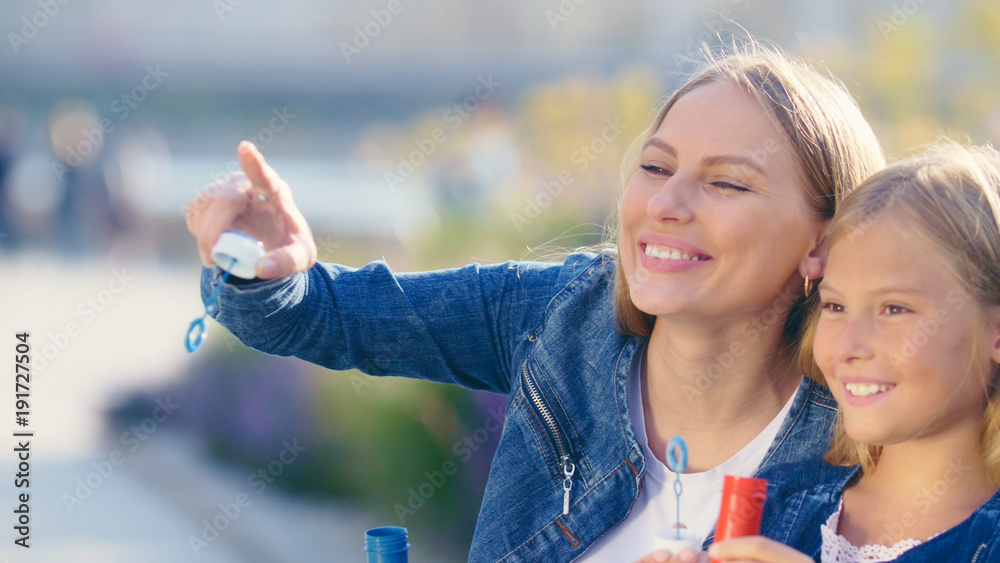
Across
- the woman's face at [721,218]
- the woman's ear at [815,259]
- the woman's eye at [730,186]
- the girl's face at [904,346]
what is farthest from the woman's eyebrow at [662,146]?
the girl's face at [904,346]

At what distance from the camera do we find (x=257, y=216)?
165 cm

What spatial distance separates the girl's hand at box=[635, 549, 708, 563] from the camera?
1.32m

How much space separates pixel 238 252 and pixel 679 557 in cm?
86

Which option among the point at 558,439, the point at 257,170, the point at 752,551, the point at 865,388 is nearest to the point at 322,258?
the point at 558,439

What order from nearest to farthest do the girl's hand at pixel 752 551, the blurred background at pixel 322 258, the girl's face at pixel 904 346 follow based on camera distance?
1. the girl's hand at pixel 752 551
2. the girl's face at pixel 904 346
3. the blurred background at pixel 322 258

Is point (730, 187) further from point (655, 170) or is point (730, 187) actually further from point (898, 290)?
point (898, 290)

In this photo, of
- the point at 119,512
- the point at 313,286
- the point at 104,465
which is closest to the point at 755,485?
the point at 313,286

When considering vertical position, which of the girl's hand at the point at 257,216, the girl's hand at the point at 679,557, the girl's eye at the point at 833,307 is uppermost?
the girl's hand at the point at 257,216

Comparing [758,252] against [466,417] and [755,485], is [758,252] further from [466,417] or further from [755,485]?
[466,417]

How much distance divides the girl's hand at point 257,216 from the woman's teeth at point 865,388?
0.99m

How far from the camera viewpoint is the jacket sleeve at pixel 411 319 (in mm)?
1870

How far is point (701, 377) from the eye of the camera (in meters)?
1.93

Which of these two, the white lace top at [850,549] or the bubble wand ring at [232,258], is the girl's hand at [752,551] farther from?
the bubble wand ring at [232,258]

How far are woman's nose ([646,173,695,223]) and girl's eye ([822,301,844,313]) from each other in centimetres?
31
